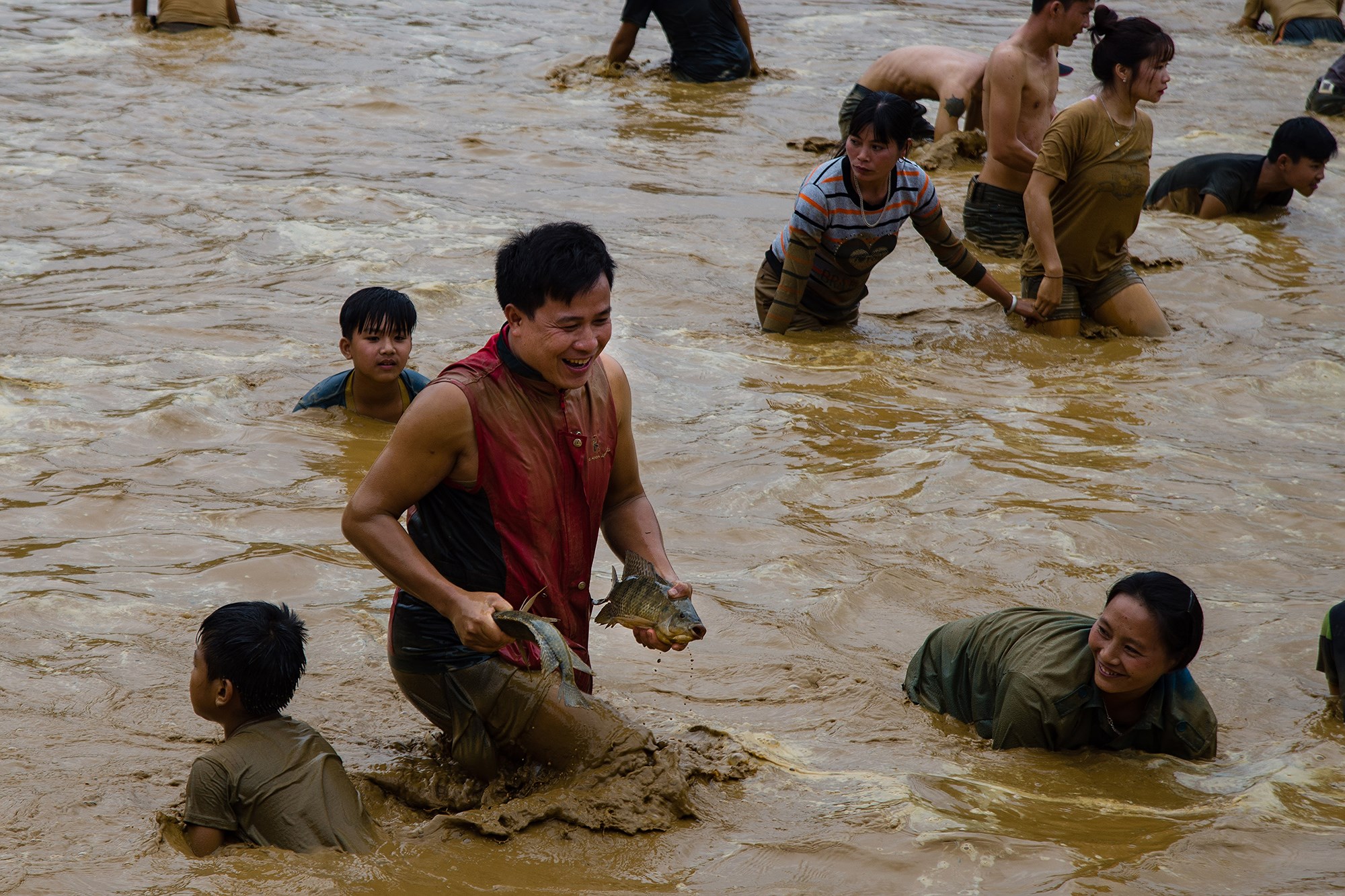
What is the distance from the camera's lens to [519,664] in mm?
3264

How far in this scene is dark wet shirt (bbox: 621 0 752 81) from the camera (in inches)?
494

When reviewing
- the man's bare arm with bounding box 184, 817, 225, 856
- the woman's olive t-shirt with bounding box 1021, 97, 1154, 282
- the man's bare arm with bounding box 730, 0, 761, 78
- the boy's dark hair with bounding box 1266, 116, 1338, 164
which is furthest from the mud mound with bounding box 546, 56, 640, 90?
the man's bare arm with bounding box 184, 817, 225, 856

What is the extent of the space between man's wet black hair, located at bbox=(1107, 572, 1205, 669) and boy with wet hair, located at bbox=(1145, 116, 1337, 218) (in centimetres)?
623

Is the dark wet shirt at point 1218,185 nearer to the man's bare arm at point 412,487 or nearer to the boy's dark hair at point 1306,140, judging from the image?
the boy's dark hair at point 1306,140

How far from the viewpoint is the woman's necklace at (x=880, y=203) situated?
6648 millimetres

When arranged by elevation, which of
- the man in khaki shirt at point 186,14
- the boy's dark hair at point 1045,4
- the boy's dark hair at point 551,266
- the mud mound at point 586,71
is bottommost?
the boy's dark hair at point 551,266

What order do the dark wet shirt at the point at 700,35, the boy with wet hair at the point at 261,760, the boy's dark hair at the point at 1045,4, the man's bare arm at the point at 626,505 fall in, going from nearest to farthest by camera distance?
the boy with wet hair at the point at 261,760 < the man's bare arm at the point at 626,505 < the boy's dark hair at the point at 1045,4 < the dark wet shirt at the point at 700,35

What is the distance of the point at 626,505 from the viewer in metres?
3.50

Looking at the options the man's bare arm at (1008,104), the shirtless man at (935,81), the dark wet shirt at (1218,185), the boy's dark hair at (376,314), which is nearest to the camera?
the boy's dark hair at (376,314)

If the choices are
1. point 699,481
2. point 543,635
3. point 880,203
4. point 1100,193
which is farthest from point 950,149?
point 543,635

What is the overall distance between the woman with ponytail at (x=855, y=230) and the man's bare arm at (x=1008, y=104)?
1.05m

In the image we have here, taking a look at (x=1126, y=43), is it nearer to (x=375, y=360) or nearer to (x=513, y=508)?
(x=375, y=360)

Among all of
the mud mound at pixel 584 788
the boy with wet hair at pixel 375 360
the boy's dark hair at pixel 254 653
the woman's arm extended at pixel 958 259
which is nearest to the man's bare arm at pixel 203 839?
the boy's dark hair at pixel 254 653

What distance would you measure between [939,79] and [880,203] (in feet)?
13.0
